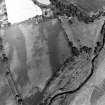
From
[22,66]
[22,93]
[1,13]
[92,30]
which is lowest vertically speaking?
[22,93]

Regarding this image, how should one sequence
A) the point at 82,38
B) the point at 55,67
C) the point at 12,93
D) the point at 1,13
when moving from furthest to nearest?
the point at 1,13
the point at 82,38
the point at 55,67
the point at 12,93

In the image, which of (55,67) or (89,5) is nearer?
(55,67)

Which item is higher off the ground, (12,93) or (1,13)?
(1,13)

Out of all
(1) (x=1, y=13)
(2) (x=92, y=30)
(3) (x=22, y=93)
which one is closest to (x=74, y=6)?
(2) (x=92, y=30)

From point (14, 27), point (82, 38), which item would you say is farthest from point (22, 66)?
point (82, 38)

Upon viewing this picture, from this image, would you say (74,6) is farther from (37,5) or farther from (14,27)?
(14,27)

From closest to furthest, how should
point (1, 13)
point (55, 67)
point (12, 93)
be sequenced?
1. point (12, 93)
2. point (55, 67)
3. point (1, 13)

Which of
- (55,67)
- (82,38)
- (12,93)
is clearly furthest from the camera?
(82,38)

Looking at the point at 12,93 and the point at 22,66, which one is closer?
the point at 12,93

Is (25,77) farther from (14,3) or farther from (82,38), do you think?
(14,3)
